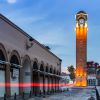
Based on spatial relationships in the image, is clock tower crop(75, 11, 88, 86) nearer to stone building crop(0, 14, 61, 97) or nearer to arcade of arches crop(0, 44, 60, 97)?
stone building crop(0, 14, 61, 97)

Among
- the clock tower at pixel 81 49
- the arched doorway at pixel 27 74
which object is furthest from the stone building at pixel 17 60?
the clock tower at pixel 81 49

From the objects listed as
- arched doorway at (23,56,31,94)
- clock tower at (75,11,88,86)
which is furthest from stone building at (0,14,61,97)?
clock tower at (75,11,88,86)

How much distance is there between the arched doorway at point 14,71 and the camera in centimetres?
4634

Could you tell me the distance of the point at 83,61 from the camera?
545ft

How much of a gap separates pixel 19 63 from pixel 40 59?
19.9 m

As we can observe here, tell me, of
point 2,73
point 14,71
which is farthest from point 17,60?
point 2,73

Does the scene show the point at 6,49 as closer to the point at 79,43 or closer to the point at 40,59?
the point at 40,59

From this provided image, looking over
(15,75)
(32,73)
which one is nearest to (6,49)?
(15,75)

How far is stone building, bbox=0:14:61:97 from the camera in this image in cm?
4250

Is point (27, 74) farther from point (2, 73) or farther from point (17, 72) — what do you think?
point (2, 73)

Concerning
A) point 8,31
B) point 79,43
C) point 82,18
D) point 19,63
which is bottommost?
point 19,63

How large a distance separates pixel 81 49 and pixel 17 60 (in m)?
120

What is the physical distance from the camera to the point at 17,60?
49.7 metres

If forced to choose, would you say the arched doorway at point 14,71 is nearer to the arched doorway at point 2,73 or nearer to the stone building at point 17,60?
the stone building at point 17,60
